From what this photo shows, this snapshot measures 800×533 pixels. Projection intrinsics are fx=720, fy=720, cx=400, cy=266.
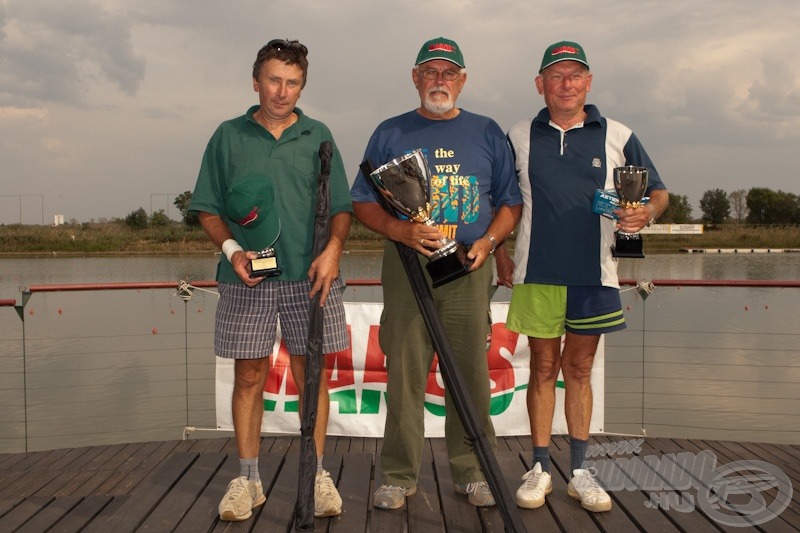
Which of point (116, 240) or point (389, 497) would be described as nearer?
point (389, 497)

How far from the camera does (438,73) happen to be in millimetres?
3020

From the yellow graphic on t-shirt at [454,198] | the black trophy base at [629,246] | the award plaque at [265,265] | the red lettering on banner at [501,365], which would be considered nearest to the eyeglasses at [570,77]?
the yellow graphic on t-shirt at [454,198]

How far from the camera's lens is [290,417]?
16.7ft

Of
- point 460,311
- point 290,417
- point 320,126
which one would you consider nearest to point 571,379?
point 460,311

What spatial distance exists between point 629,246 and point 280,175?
1.53m

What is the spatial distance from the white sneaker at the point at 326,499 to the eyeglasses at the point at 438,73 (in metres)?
1.74

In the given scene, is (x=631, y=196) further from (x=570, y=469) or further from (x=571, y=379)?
(x=570, y=469)

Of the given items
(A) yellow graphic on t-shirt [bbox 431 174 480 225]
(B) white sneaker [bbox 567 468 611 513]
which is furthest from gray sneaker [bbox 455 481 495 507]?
(A) yellow graphic on t-shirt [bbox 431 174 480 225]

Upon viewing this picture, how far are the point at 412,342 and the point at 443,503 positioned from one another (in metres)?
0.69

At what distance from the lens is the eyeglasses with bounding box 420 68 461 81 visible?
3.02 metres

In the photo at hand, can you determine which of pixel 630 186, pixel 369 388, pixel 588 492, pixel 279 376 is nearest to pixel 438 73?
pixel 630 186

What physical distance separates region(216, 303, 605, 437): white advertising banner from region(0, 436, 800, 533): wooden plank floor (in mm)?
945

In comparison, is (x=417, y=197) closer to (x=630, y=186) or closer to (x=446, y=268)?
(x=446, y=268)

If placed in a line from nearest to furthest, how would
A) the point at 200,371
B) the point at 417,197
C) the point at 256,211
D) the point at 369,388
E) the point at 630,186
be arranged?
1. the point at 417,197
2. the point at 256,211
3. the point at 630,186
4. the point at 369,388
5. the point at 200,371
